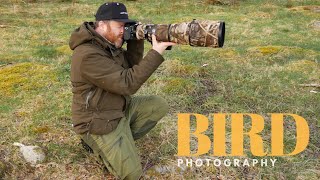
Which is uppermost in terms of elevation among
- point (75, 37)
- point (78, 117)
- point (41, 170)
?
point (75, 37)

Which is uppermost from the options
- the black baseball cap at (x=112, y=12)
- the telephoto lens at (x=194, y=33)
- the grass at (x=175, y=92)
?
the black baseball cap at (x=112, y=12)

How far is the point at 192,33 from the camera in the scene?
409 centimetres

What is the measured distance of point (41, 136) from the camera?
5.96 meters

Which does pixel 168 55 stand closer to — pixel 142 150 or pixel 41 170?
pixel 142 150

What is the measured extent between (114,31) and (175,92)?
335 cm

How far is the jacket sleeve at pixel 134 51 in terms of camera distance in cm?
520

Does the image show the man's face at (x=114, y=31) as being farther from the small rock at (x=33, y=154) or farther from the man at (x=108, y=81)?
the small rock at (x=33, y=154)

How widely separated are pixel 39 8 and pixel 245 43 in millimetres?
13788

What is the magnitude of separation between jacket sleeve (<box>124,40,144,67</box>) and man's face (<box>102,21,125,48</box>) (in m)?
0.54

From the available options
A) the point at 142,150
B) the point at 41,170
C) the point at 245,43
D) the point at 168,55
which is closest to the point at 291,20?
the point at 245,43

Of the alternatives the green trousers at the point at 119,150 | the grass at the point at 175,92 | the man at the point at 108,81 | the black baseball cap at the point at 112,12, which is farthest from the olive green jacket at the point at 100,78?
the grass at the point at 175,92

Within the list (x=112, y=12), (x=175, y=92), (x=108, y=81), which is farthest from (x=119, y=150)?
(x=175, y=92)

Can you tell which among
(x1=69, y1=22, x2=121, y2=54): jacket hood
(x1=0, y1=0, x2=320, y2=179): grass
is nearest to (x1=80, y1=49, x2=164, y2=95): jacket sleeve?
(x1=69, y1=22, x2=121, y2=54): jacket hood

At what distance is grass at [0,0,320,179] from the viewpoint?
17.3 ft
